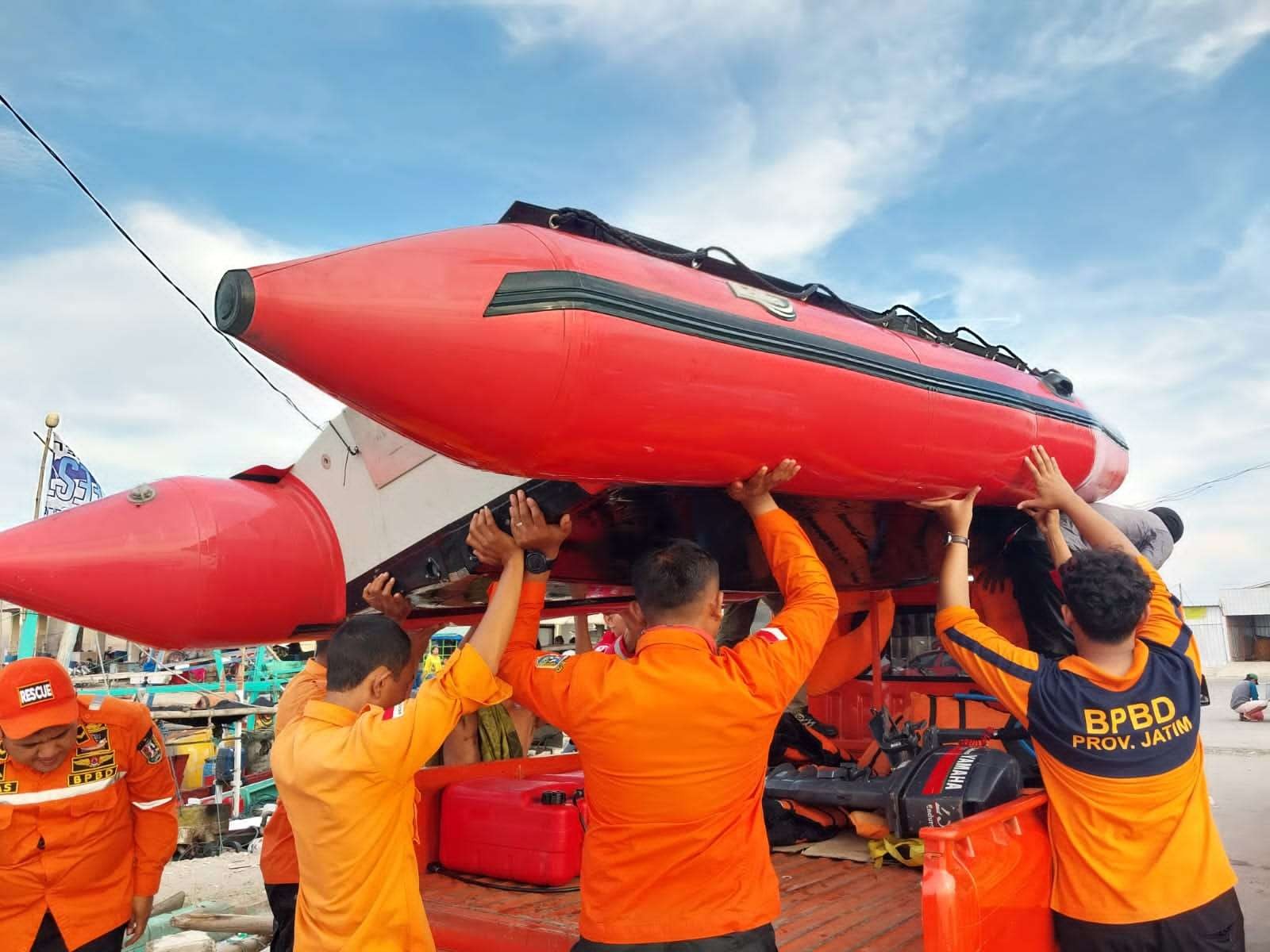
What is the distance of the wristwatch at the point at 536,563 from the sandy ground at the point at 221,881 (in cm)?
472

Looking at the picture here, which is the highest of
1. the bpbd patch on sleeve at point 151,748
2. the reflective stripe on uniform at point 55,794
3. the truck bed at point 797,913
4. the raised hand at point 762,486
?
the raised hand at point 762,486

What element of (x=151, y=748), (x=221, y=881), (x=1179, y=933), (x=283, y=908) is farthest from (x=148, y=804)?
(x=221, y=881)

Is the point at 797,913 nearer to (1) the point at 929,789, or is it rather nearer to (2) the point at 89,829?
(1) the point at 929,789

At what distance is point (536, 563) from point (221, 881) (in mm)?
6331

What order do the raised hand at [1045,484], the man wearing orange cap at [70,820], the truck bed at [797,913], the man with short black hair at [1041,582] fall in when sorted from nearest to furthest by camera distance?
the truck bed at [797,913] < the man wearing orange cap at [70,820] < the raised hand at [1045,484] < the man with short black hair at [1041,582]

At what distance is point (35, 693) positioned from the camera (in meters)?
2.77

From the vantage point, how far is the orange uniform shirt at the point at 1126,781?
7.78 ft

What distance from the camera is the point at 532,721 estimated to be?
5.50 metres

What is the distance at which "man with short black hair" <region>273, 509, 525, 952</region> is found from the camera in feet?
6.74

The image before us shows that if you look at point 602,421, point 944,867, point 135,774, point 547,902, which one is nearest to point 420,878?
point 547,902

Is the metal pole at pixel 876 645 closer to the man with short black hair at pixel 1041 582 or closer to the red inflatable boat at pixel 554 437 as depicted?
the red inflatable boat at pixel 554 437

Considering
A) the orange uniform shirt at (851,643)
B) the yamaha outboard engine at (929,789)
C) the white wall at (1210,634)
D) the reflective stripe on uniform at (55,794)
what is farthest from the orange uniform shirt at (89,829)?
the white wall at (1210,634)

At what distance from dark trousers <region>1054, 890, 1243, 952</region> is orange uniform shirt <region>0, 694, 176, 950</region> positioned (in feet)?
9.21

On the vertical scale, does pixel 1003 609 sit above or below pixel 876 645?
above
